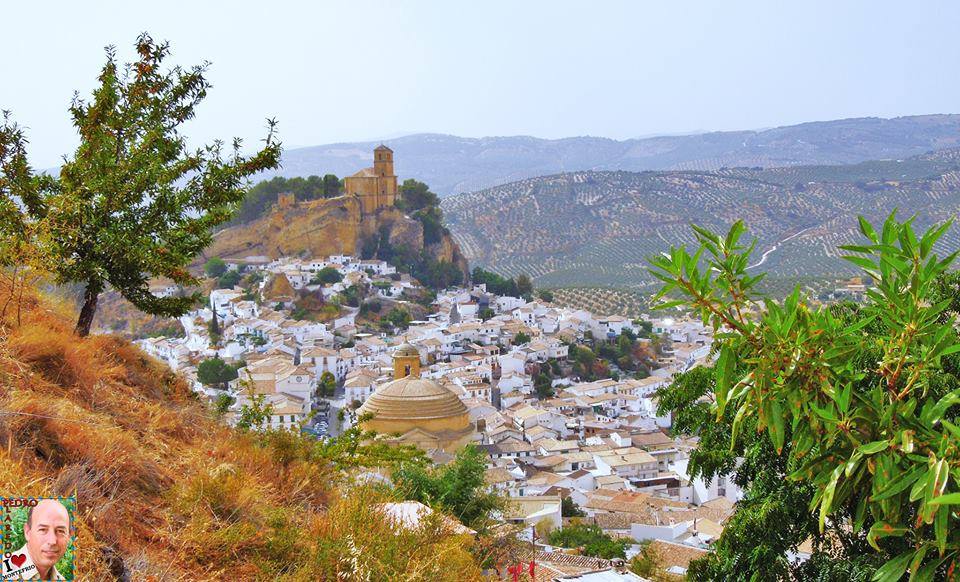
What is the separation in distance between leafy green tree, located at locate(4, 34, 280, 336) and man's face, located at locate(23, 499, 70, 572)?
3.42 metres

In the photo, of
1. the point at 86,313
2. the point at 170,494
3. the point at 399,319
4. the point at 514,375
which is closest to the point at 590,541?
the point at 86,313

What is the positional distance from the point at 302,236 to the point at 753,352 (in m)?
45.8

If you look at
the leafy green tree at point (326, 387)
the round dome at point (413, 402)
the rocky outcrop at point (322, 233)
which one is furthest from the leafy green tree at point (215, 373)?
the rocky outcrop at point (322, 233)

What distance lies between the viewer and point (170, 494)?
12.7 feet

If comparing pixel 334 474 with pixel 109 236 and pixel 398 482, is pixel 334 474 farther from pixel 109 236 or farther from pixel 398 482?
pixel 109 236

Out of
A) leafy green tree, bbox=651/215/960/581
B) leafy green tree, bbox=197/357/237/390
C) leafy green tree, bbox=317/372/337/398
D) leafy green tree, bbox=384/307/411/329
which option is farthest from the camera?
leafy green tree, bbox=384/307/411/329

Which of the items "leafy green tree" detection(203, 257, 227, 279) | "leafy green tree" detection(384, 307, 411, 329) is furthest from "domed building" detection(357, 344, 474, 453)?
"leafy green tree" detection(203, 257, 227, 279)

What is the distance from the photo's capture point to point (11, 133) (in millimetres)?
5746

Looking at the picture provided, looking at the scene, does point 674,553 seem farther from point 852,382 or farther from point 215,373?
point 215,373

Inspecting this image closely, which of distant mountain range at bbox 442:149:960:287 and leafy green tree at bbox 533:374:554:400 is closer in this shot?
leafy green tree at bbox 533:374:554:400

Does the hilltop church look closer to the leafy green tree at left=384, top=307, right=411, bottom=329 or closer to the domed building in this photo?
the leafy green tree at left=384, top=307, right=411, bottom=329

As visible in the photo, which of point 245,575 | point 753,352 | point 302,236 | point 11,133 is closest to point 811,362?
point 753,352

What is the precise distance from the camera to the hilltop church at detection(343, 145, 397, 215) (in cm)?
4819

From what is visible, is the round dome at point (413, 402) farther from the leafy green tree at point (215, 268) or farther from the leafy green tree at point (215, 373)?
the leafy green tree at point (215, 268)
